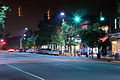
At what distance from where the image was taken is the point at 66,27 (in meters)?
→ 52.8

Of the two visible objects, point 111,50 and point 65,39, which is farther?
point 65,39

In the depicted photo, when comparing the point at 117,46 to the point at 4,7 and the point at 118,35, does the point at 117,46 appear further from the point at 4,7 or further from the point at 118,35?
the point at 4,7

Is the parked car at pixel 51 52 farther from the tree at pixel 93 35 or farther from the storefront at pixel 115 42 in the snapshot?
the storefront at pixel 115 42

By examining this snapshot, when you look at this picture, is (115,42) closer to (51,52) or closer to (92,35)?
(92,35)

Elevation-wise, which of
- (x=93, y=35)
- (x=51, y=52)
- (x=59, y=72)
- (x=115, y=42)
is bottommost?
(x=59, y=72)

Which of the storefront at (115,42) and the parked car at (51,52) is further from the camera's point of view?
the parked car at (51,52)

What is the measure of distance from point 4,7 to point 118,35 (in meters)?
26.3

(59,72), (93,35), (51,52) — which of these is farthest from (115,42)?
(59,72)

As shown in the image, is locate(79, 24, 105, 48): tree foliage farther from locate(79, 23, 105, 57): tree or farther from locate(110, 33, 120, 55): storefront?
locate(110, 33, 120, 55): storefront

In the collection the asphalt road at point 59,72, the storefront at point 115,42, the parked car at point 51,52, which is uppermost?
the storefront at point 115,42

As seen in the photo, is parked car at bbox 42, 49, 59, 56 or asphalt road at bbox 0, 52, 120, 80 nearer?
asphalt road at bbox 0, 52, 120, 80

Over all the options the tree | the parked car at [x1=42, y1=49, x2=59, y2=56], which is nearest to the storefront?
the tree

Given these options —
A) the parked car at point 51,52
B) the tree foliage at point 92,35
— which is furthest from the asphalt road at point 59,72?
the parked car at point 51,52

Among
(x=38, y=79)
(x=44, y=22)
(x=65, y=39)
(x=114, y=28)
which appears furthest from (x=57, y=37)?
(x=38, y=79)
